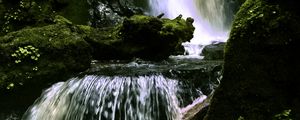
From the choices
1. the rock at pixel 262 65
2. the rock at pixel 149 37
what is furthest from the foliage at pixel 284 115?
the rock at pixel 149 37

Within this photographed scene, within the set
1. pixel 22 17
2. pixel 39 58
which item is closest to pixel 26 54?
pixel 39 58

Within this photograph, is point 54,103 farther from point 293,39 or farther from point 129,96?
point 293,39

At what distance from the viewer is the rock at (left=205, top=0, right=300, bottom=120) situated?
171 inches

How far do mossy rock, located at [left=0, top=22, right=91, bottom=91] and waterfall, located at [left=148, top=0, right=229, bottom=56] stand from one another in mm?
6860

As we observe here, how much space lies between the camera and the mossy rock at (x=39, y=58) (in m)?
7.78

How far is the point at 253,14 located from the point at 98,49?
5768mm

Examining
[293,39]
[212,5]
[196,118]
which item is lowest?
[196,118]

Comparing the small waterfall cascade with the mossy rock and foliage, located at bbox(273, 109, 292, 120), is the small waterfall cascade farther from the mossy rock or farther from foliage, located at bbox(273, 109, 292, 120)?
foliage, located at bbox(273, 109, 292, 120)

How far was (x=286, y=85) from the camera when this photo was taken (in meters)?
4.37

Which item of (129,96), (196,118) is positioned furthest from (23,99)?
(196,118)

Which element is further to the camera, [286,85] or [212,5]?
[212,5]

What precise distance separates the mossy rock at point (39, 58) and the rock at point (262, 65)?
4186 millimetres

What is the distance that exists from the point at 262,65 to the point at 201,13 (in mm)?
13311

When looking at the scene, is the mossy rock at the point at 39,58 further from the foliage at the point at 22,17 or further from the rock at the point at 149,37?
the foliage at the point at 22,17
